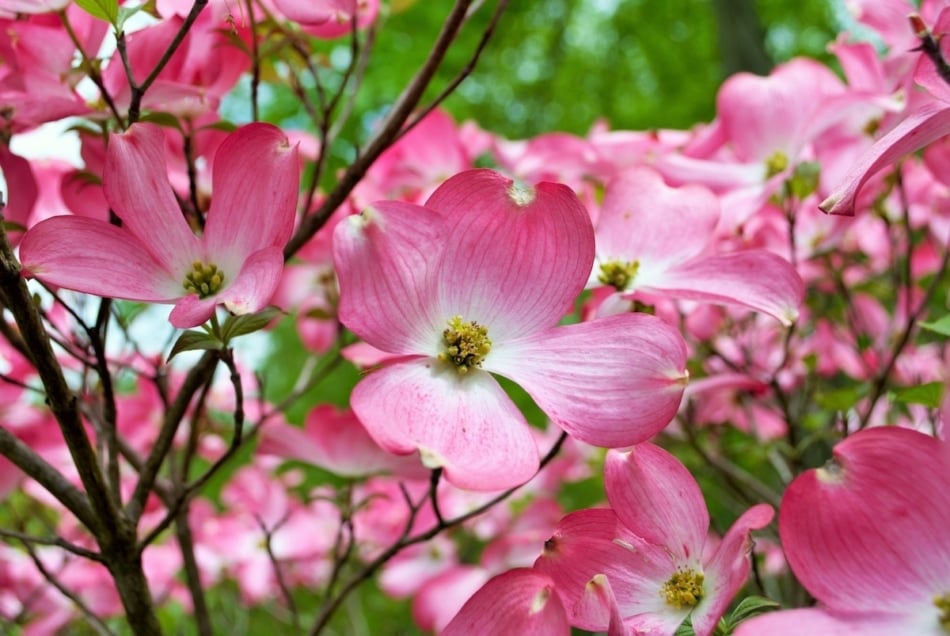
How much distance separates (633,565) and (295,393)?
Result: 20.0 inches

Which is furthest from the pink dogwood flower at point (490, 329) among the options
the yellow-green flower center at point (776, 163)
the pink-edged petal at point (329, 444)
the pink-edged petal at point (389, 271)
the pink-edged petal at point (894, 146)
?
the yellow-green flower center at point (776, 163)

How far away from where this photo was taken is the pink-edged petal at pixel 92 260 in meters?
0.43

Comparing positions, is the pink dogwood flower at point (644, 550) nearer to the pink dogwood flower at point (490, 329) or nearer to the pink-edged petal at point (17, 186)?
the pink dogwood flower at point (490, 329)

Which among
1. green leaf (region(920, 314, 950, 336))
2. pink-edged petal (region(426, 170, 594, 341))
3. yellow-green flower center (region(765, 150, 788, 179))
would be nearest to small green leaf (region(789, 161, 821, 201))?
yellow-green flower center (region(765, 150, 788, 179))

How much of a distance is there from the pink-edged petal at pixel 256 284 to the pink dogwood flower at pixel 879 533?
26cm

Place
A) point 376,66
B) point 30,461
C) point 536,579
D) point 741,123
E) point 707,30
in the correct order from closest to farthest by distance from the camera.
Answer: point 536,579
point 30,461
point 741,123
point 376,66
point 707,30

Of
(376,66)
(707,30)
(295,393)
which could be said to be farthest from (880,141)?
(707,30)

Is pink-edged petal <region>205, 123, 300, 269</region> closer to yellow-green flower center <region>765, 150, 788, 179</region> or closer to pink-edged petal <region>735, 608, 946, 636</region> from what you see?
pink-edged petal <region>735, 608, 946, 636</region>

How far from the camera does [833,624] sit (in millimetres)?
345

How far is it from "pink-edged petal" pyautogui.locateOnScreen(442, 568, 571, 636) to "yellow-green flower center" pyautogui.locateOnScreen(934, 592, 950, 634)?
0.16 meters

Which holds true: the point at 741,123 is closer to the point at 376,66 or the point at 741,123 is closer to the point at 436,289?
the point at 436,289

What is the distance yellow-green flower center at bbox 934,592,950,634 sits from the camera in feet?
1.17

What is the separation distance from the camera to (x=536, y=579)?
15.4 inches

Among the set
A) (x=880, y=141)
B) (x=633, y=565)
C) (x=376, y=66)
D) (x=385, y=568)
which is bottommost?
(x=633, y=565)
